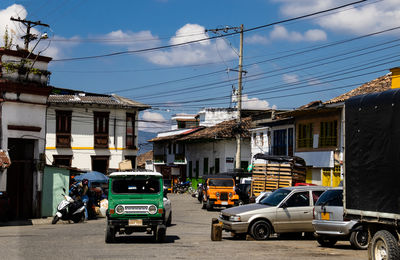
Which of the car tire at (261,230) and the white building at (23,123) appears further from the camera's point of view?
the white building at (23,123)

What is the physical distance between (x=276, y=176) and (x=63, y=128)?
29084 millimetres

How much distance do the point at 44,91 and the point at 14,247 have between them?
50.2ft

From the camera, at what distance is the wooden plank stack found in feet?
117

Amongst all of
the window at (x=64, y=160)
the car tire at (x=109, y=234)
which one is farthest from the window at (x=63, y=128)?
the car tire at (x=109, y=234)

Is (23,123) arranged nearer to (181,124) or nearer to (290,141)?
(290,141)

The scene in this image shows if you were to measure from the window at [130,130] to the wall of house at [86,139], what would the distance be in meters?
0.42

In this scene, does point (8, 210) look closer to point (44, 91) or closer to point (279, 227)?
point (44, 91)

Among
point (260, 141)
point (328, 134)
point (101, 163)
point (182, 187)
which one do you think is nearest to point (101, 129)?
point (101, 163)

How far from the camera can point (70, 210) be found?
28.0m

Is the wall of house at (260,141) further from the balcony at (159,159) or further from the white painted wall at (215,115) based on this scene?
the balcony at (159,159)

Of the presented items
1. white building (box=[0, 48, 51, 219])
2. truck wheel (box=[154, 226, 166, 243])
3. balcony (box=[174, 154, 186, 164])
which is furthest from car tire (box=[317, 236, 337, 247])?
balcony (box=[174, 154, 186, 164])

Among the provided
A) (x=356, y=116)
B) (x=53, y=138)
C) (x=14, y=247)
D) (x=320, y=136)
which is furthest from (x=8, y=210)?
(x=53, y=138)

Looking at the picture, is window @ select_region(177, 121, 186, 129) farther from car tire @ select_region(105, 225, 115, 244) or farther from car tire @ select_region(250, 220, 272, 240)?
car tire @ select_region(105, 225, 115, 244)

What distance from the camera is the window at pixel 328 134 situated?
4188 cm
